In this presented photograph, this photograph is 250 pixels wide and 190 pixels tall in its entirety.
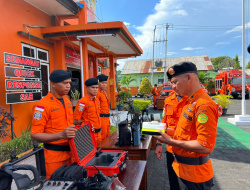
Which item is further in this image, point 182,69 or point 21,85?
point 21,85

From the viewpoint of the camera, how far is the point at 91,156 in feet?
6.24

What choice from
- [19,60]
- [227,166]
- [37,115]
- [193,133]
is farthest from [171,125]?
[19,60]

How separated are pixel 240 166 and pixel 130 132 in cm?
298

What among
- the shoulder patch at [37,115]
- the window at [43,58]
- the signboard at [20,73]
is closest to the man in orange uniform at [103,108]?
the signboard at [20,73]

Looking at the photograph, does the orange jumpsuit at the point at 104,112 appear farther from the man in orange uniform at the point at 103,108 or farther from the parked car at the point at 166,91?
the parked car at the point at 166,91

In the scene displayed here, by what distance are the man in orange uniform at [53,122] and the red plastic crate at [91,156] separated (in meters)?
0.29

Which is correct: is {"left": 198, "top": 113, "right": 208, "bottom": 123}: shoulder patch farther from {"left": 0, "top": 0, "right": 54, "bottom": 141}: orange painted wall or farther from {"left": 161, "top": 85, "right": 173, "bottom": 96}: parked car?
{"left": 161, "top": 85, "right": 173, "bottom": 96}: parked car

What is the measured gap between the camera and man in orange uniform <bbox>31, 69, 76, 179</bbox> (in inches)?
75.2

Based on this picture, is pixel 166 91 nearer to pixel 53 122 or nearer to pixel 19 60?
pixel 19 60

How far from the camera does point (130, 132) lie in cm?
269

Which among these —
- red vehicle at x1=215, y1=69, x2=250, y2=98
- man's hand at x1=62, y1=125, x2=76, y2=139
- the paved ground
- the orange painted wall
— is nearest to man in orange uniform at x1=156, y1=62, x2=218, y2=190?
man's hand at x1=62, y1=125, x2=76, y2=139

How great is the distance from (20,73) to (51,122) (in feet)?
9.86

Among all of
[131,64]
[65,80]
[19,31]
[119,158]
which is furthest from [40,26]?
[131,64]

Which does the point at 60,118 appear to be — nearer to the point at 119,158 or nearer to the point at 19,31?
the point at 119,158
